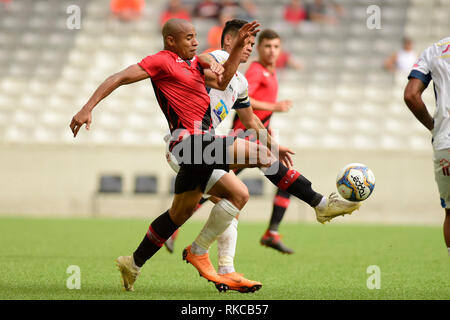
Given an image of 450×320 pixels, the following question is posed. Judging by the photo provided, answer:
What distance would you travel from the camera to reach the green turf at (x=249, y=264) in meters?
5.23

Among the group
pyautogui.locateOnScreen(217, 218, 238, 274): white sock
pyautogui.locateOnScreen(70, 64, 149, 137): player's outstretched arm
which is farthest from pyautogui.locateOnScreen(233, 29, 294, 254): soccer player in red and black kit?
pyautogui.locateOnScreen(70, 64, 149, 137): player's outstretched arm

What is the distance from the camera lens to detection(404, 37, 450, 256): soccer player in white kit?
195 inches

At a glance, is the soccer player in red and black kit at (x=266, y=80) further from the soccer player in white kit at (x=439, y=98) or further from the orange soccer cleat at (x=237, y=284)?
the soccer player in white kit at (x=439, y=98)

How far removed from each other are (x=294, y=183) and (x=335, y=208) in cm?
42

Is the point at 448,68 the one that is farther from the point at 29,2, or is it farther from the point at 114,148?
the point at 29,2

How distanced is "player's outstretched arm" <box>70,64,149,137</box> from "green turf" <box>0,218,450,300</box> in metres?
1.19

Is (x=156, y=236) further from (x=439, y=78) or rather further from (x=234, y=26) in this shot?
(x=439, y=78)

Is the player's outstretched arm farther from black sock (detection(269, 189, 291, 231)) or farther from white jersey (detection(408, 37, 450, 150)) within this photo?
black sock (detection(269, 189, 291, 231))

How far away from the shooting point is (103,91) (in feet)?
15.8

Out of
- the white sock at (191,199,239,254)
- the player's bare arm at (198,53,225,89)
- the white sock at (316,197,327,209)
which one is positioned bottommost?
the white sock at (191,199,239,254)

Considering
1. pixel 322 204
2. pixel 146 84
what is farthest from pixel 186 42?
pixel 146 84

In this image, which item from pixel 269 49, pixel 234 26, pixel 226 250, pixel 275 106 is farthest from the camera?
pixel 269 49

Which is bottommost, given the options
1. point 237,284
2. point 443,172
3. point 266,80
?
point 237,284
